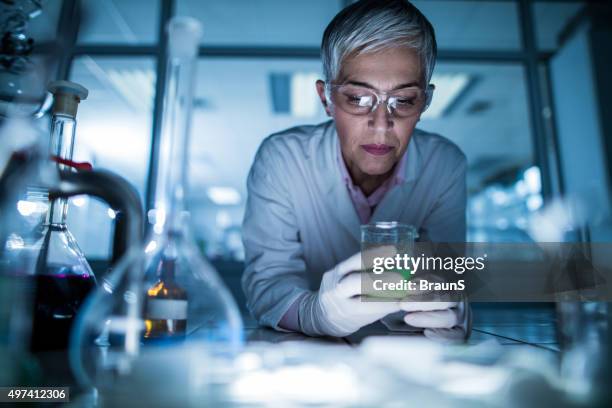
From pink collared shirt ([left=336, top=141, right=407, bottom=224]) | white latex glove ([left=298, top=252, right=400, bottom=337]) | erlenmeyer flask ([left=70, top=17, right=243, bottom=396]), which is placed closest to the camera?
erlenmeyer flask ([left=70, top=17, right=243, bottom=396])

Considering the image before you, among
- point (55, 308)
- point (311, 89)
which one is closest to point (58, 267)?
point (55, 308)

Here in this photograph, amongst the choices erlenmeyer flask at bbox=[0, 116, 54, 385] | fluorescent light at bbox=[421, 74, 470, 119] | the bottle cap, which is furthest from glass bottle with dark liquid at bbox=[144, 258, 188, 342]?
fluorescent light at bbox=[421, 74, 470, 119]

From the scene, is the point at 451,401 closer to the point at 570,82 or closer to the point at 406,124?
the point at 406,124

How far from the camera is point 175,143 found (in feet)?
1.10

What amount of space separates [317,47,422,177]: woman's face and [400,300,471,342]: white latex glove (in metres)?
0.38

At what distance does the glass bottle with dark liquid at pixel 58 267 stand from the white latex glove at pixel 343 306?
1.06ft

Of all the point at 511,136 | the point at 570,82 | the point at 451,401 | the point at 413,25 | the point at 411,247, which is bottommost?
the point at 451,401

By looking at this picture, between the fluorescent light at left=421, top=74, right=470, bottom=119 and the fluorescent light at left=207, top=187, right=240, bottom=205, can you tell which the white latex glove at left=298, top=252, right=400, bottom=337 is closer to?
the fluorescent light at left=421, top=74, right=470, bottom=119

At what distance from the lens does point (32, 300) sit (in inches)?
17.0

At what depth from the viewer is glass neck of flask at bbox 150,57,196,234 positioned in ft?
1.10

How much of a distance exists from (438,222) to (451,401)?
0.74 m

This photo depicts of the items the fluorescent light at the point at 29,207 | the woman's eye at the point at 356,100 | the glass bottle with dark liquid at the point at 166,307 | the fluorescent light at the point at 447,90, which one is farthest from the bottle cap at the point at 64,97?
the fluorescent light at the point at 447,90

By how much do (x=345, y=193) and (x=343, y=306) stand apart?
47 cm

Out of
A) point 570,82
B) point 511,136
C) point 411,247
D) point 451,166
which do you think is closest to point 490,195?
point 511,136
